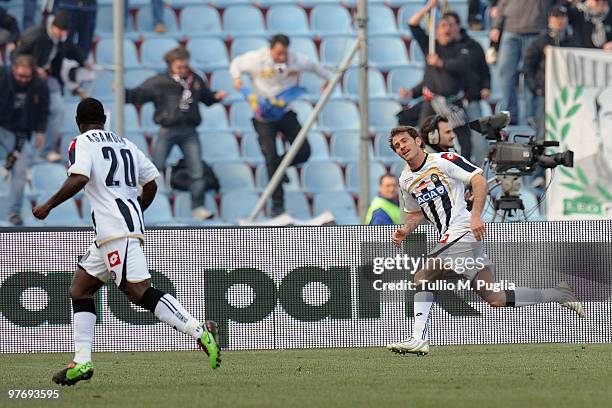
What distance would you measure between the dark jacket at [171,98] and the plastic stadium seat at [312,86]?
2.00m

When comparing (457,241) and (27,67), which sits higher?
(27,67)

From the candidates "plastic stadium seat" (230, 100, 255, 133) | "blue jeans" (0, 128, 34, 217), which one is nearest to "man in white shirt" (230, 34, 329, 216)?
"plastic stadium seat" (230, 100, 255, 133)

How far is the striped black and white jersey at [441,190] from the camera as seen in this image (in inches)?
412

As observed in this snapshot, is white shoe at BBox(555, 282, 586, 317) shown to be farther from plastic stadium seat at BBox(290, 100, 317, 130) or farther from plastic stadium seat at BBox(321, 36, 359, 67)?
plastic stadium seat at BBox(321, 36, 359, 67)

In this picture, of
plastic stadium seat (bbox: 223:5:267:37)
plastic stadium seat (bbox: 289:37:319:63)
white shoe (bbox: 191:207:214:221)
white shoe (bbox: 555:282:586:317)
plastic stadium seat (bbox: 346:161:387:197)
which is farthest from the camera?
plastic stadium seat (bbox: 223:5:267:37)

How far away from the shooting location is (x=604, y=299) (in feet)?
41.0

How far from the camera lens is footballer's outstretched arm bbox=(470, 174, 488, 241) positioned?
32.3 ft

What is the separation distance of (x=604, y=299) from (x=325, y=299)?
2494 mm

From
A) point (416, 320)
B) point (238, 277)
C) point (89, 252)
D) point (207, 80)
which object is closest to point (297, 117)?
point (207, 80)

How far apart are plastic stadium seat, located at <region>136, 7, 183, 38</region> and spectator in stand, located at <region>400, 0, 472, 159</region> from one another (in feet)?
14.2

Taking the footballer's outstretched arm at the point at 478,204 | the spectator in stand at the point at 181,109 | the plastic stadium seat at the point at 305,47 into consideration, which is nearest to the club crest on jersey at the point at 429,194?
the footballer's outstretched arm at the point at 478,204

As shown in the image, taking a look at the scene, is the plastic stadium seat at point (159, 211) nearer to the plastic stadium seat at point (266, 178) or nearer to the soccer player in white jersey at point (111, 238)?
the plastic stadium seat at point (266, 178)

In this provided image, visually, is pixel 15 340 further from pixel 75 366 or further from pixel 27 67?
pixel 27 67

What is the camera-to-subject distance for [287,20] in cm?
2169
